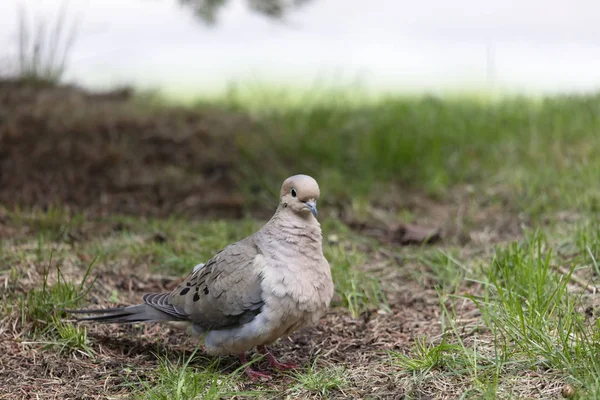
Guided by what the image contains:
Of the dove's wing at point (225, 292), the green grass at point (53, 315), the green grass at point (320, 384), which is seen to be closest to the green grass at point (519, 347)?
the green grass at point (320, 384)

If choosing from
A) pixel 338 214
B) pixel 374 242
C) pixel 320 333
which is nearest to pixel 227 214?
pixel 338 214

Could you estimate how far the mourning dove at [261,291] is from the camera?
3.04m

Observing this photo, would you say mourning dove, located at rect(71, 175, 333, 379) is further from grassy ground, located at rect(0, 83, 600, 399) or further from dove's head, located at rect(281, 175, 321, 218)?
grassy ground, located at rect(0, 83, 600, 399)

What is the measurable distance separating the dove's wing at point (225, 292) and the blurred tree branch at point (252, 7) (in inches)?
138

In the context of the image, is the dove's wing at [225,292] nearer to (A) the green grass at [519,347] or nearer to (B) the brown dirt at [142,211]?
(B) the brown dirt at [142,211]

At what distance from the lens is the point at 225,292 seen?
3.12 meters

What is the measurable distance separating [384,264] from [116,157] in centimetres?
322

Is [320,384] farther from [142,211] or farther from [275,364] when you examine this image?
[142,211]

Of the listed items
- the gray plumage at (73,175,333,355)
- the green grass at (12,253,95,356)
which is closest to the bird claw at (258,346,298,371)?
the gray plumage at (73,175,333,355)

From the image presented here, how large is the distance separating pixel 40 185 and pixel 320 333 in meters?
3.44

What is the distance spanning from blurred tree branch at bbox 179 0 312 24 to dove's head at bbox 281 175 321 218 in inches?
137

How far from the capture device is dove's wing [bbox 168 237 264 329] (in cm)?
308

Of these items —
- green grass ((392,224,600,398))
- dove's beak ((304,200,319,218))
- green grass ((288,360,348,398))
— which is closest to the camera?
green grass ((392,224,600,398))

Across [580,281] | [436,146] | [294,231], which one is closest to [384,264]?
[580,281]
